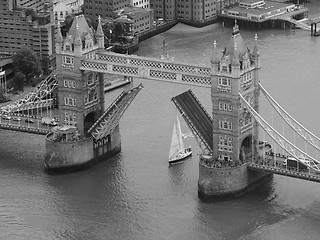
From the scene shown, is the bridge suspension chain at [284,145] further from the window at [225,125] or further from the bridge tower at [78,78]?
the bridge tower at [78,78]

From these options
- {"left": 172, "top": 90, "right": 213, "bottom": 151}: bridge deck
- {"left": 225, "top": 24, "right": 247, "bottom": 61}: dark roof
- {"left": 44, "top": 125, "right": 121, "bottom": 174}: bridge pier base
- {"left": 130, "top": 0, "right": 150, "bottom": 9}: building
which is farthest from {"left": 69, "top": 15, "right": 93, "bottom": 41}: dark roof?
{"left": 130, "top": 0, "right": 150, "bottom": 9}: building

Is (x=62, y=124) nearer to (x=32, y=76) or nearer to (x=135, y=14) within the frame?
(x=32, y=76)

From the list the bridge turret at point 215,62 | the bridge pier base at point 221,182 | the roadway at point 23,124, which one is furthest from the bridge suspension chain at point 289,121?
the roadway at point 23,124

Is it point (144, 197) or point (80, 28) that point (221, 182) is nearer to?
point (144, 197)

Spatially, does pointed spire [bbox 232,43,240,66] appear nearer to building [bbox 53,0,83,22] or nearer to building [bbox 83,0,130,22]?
building [bbox 83,0,130,22]

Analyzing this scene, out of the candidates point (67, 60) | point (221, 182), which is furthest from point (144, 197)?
point (67, 60)

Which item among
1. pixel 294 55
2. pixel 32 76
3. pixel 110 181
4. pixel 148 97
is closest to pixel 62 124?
pixel 110 181
